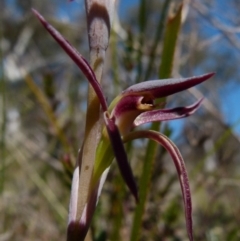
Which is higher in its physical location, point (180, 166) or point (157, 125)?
point (180, 166)

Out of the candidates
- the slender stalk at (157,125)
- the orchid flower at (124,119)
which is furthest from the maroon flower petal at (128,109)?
the slender stalk at (157,125)

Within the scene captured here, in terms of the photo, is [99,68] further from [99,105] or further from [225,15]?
[225,15]

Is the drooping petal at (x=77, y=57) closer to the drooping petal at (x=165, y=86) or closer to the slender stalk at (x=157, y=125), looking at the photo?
the drooping petal at (x=165, y=86)

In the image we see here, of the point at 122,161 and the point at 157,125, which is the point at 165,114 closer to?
the point at 122,161

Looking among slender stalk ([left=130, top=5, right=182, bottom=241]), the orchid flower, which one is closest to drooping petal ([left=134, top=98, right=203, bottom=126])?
the orchid flower

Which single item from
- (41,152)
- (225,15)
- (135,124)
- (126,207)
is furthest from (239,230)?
(225,15)

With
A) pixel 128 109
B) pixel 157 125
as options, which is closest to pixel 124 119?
pixel 128 109

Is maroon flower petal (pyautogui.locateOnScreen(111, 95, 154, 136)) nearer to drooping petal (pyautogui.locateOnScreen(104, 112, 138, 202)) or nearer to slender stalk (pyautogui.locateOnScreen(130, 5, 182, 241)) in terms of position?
drooping petal (pyautogui.locateOnScreen(104, 112, 138, 202))
